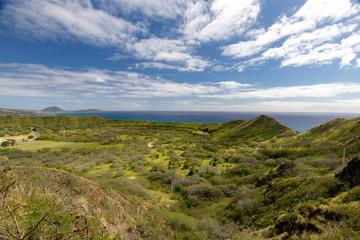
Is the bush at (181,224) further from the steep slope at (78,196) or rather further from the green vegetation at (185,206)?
the steep slope at (78,196)

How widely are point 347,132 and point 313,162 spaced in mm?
26554

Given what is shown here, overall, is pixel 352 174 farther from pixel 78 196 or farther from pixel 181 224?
pixel 78 196

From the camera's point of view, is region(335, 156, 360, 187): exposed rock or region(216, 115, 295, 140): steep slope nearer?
region(335, 156, 360, 187): exposed rock

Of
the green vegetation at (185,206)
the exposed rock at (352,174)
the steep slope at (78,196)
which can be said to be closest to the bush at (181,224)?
the green vegetation at (185,206)

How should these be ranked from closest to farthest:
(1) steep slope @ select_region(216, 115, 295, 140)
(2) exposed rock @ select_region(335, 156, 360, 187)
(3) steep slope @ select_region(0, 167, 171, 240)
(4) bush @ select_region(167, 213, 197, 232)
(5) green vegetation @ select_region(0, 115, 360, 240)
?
(5) green vegetation @ select_region(0, 115, 360, 240) < (3) steep slope @ select_region(0, 167, 171, 240) < (2) exposed rock @ select_region(335, 156, 360, 187) < (4) bush @ select_region(167, 213, 197, 232) < (1) steep slope @ select_region(216, 115, 295, 140)

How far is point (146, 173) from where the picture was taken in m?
28.5

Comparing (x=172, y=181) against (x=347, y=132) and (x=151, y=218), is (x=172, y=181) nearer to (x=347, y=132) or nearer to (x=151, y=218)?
(x=151, y=218)

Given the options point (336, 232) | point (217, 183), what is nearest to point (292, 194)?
point (336, 232)

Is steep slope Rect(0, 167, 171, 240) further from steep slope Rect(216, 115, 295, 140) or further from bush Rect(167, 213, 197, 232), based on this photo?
steep slope Rect(216, 115, 295, 140)

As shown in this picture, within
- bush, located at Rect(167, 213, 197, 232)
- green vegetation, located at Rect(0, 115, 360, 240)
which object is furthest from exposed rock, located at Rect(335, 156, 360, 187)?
bush, located at Rect(167, 213, 197, 232)

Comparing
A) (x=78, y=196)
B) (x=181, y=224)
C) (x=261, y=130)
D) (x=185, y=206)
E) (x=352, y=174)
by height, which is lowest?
(x=185, y=206)

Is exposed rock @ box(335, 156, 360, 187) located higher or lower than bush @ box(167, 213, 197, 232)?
higher

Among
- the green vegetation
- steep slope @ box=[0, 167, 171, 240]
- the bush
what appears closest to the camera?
the green vegetation

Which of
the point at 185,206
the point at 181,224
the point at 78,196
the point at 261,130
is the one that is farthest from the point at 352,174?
the point at 261,130
